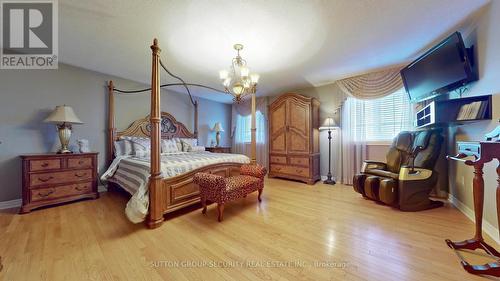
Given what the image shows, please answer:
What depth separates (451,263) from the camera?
4.79ft

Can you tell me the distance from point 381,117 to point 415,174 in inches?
59.4

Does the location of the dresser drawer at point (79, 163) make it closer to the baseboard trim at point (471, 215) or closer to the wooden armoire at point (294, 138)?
the wooden armoire at point (294, 138)

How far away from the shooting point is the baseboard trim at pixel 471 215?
1792mm

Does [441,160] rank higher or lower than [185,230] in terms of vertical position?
higher

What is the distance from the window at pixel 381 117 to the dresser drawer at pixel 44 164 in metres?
5.36

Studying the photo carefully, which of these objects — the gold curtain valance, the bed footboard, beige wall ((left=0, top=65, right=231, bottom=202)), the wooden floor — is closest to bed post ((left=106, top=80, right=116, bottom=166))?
beige wall ((left=0, top=65, right=231, bottom=202))

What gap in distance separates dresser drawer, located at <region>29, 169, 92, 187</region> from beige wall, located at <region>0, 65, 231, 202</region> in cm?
59

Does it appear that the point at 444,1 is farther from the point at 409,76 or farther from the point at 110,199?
the point at 110,199

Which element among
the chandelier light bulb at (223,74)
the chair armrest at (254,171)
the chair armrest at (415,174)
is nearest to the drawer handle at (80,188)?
the chair armrest at (254,171)

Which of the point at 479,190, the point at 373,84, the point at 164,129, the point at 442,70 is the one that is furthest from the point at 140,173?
the point at 373,84

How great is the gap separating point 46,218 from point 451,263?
4.34m

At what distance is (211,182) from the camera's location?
2.30 metres

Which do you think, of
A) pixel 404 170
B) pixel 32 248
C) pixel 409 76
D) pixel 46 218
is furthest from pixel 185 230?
pixel 409 76

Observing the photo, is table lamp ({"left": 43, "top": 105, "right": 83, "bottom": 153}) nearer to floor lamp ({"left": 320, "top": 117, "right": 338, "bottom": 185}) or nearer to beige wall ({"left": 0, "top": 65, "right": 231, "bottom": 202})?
beige wall ({"left": 0, "top": 65, "right": 231, "bottom": 202})
